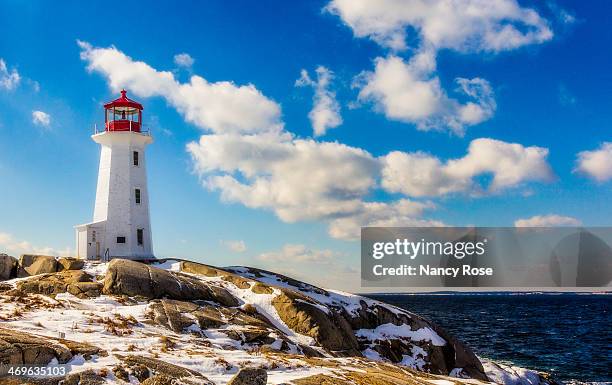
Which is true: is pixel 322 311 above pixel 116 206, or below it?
below

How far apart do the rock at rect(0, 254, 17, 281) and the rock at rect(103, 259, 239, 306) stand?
25.5 feet

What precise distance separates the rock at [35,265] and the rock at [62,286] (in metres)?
4.24

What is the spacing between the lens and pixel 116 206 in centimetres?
4666

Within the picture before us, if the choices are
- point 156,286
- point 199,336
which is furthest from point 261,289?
point 199,336

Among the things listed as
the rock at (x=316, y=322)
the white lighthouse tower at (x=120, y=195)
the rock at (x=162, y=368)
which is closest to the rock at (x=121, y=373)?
the rock at (x=162, y=368)

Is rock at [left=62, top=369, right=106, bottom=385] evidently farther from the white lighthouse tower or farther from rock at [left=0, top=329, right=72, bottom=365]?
the white lighthouse tower

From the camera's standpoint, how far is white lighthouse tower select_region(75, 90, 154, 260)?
150 feet

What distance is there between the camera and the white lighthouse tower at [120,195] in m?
45.8

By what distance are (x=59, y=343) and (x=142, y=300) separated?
453 inches

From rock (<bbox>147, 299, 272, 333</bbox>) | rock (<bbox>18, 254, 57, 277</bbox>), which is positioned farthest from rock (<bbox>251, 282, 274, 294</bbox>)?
rock (<bbox>18, 254, 57, 277</bbox>)

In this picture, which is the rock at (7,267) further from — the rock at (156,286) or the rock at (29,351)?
the rock at (29,351)

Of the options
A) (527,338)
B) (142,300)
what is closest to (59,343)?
(142,300)

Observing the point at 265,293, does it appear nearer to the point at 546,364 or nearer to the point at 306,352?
the point at 306,352

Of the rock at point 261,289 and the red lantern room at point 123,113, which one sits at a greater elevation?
the red lantern room at point 123,113
